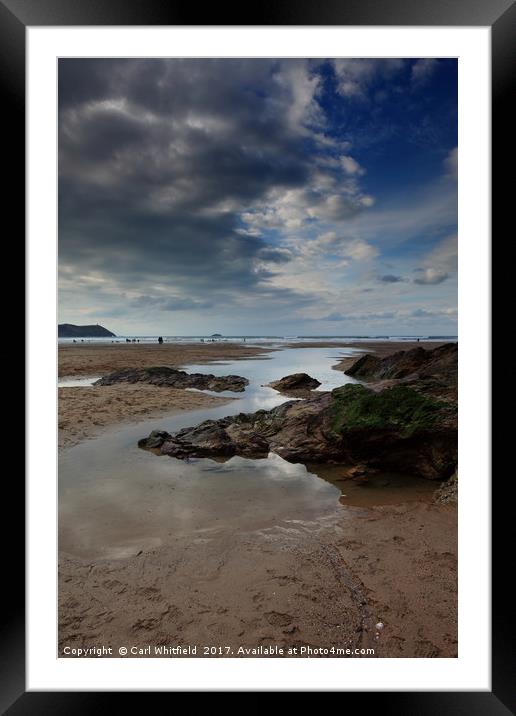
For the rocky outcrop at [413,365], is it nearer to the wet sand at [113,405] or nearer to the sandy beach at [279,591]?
the sandy beach at [279,591]

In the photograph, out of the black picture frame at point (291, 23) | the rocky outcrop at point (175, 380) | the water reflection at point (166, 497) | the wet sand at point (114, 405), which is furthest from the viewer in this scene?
the rocky outcrop at point (175, 380)

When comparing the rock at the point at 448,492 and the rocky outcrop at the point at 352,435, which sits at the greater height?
the rocky outcrop at the point at 352,435

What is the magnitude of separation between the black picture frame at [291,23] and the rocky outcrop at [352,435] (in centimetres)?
200

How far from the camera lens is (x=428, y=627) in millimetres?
1930

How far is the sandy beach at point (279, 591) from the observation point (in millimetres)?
1901

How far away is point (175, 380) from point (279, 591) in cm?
1044

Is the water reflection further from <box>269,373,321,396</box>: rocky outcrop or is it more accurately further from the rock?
<box>269,373,321,396</box>: rocky outcrop

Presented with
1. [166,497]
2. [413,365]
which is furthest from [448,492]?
[413,365]

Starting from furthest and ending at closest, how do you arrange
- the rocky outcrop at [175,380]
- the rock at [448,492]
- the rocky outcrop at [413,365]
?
the rocky outcrop at [175,380] < the rocky outcrop at [413,365] < the rock at [448,492]

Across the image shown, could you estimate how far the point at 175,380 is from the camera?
11906 mm

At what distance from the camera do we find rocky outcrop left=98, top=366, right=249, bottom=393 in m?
11.4

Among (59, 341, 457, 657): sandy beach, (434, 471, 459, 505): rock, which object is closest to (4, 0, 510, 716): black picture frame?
(59, 341, 457, 657): sandy beach

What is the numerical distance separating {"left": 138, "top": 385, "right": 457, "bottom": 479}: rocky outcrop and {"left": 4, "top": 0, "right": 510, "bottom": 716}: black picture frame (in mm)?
2000

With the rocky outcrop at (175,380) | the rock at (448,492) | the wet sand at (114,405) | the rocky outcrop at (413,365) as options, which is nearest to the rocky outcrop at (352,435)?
the rock at (448,492)
